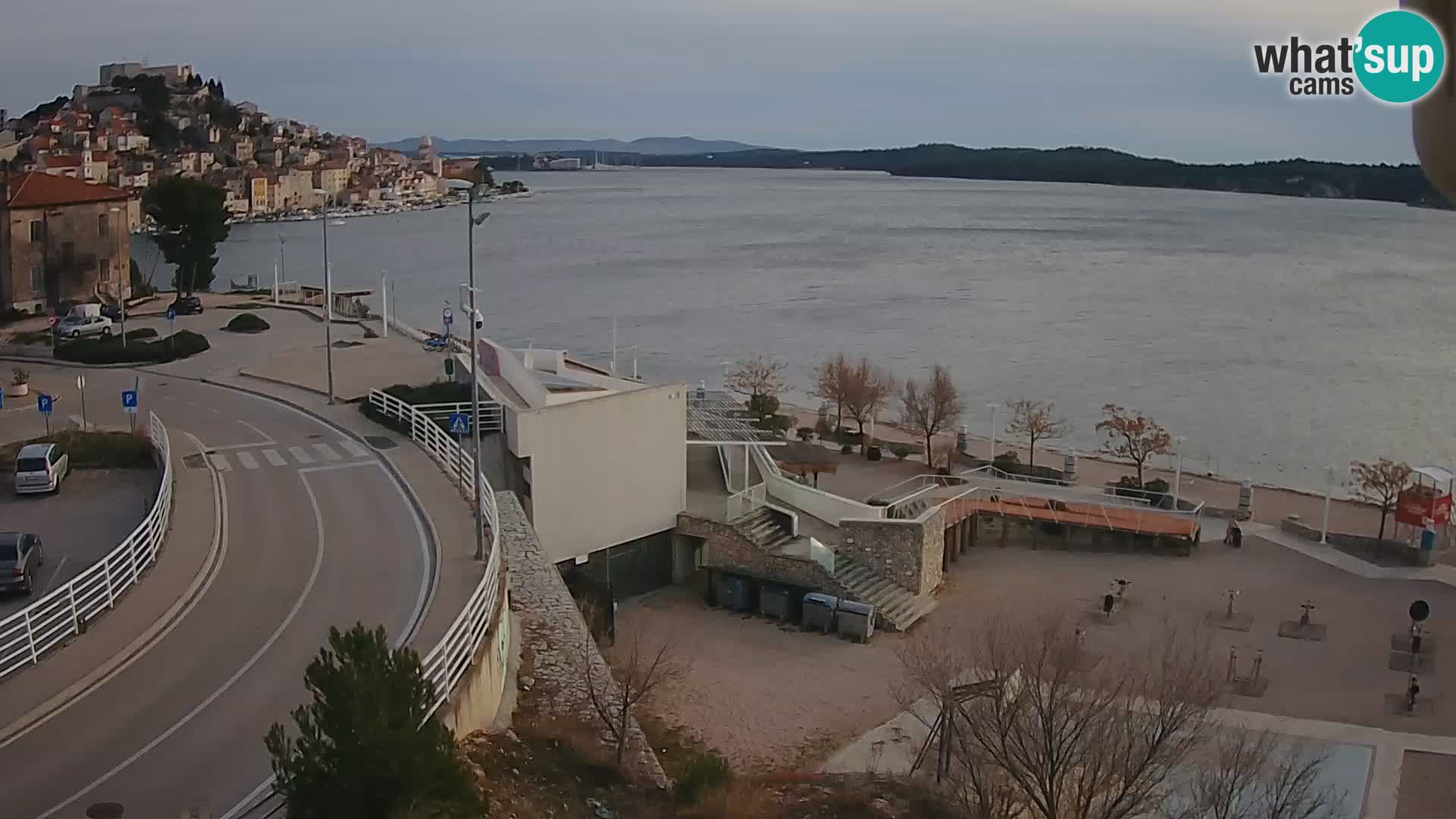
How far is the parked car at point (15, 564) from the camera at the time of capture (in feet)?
56.3

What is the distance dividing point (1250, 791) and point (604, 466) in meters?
13.8

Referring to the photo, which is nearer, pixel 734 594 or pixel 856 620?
pixel 856 620

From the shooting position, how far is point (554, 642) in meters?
17.0

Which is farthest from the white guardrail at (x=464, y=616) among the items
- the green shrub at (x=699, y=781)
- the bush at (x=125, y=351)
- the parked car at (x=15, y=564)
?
the bush at (x=125, y=351)

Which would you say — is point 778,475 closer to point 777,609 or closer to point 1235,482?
point 777,609

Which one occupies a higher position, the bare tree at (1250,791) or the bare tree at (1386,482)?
the bare tree at (1250,791)

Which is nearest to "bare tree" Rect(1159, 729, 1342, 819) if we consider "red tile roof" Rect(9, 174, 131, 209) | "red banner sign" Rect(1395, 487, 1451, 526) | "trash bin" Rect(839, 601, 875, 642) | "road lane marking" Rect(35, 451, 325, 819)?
"trash bin" Rect(839, 601, 875, 642)

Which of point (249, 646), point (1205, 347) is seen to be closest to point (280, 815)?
point (249, 646)

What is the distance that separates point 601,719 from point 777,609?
10.1 m

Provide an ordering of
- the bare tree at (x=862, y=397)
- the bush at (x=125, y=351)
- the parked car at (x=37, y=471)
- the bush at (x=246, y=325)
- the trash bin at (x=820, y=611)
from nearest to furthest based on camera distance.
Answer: the parked car at (x=37, y=471), the trash bin at (x=820, y=611), the bush at (x=125, y=351), the bush at (x=246, y=325), the bare tree at (x=862, y=397)

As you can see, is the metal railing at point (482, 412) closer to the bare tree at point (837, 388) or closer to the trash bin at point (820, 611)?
the trash bin at point (820, 611)

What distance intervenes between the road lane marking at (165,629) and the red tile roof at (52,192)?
30938 millimetres

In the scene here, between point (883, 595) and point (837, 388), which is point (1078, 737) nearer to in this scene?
point (883, 595)

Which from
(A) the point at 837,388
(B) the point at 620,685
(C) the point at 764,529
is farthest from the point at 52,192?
(B) the point at 620,685
